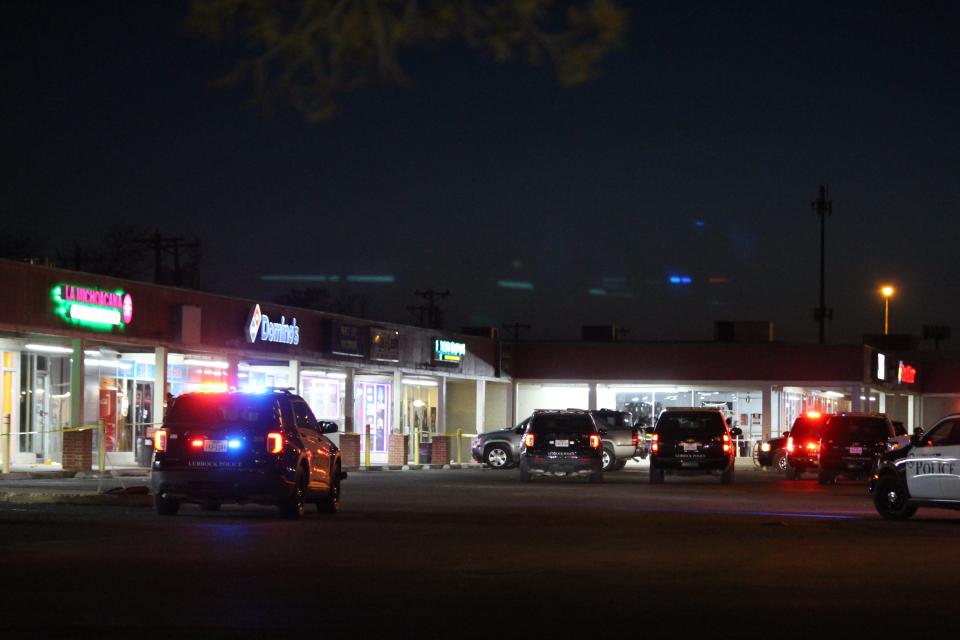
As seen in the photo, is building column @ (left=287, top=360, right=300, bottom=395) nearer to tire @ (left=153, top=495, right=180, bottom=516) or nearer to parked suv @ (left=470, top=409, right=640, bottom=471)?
parked suv @ (left=470, top=409, right=640, bottom=471)

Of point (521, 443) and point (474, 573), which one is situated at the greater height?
point (521, 443)

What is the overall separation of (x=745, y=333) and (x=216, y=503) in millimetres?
45057

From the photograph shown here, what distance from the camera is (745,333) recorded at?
65.7 metres

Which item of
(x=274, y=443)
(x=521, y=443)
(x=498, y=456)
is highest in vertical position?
(x=274, y=443)

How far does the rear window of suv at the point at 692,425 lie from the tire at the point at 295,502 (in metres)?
16.8

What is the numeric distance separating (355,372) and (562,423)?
17.7 meters

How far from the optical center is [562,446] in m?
36.3

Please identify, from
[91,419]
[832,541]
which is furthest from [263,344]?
[832,541]

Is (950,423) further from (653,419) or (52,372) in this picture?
(653,419)

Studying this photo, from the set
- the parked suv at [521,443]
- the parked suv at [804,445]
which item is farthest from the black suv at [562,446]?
the parked suv at [521,443]

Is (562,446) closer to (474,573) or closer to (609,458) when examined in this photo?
(609,458)

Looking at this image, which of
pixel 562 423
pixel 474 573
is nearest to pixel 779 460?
pixel 562 423

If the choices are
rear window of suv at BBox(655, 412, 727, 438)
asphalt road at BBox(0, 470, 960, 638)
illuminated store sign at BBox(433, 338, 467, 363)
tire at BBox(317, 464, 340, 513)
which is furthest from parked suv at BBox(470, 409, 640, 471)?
tire at BBox(317, 464, 340, 513)

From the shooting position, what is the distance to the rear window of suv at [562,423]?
36625 mm
